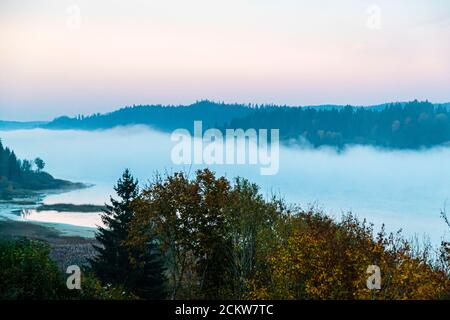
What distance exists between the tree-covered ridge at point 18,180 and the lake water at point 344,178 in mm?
29328

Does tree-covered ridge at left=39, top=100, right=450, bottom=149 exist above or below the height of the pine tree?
above

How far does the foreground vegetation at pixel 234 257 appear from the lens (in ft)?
57.1

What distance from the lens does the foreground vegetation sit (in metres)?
17.4

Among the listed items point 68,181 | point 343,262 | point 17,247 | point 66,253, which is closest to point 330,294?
point 343,262

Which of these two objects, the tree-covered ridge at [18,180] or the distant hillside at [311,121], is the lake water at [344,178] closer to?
the distant hillside at [311,121]

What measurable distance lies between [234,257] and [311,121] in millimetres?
44528

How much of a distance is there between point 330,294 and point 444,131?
6928 cm

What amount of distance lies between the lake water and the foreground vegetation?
2375 centimetres

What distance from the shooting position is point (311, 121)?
2665 inches

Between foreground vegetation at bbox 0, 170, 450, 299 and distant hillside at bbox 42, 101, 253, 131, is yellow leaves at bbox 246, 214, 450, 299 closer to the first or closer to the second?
foreground vegetation at bbox 0, 170, 450, 299

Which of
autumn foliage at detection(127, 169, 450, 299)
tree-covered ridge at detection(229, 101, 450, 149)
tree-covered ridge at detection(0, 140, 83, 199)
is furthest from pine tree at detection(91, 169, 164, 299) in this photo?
tree-covered ridge at detection(0, 140, 83, 199)

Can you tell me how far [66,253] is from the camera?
6756 centimetres

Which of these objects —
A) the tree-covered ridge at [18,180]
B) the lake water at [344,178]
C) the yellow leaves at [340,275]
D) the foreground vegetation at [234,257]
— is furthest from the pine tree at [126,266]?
the tree-covered ridge at [18,180]

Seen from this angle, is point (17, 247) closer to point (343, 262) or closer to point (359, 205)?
point (343, 262)
